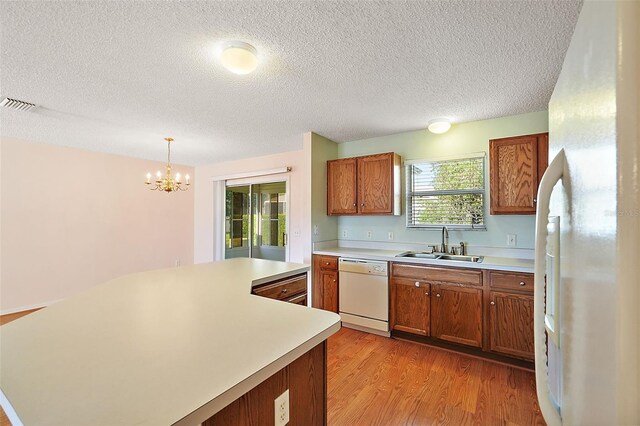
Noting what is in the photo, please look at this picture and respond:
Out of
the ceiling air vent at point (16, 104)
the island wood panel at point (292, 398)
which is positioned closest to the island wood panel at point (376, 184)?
the island wood panel at point (292, 398)

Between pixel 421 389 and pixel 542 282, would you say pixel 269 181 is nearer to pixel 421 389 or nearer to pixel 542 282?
pixel 421 389

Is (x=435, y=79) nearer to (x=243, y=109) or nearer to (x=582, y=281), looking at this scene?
(x=243, y=109)

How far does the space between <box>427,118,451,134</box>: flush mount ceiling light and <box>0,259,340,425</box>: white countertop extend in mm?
2669

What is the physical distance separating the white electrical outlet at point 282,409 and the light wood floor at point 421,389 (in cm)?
108

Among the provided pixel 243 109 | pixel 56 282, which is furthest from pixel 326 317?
pixel 56 282

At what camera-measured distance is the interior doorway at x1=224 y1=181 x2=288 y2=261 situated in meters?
4.95

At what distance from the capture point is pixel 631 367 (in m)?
0.37

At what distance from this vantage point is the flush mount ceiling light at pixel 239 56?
1800mm

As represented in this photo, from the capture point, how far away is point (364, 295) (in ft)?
10.5

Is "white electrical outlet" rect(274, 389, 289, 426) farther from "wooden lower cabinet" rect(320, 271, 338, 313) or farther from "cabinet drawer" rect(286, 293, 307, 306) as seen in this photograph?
"wooden lower cabinet" rect(320, 271, 338, 313)

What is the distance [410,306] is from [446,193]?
1394mm

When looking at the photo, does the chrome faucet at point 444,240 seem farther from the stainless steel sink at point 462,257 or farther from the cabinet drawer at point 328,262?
the cabinet drawer at point 328,262

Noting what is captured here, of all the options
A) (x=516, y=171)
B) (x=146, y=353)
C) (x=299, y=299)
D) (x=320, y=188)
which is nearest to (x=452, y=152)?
(x=516, y=171)

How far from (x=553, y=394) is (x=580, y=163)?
25.3 inches
